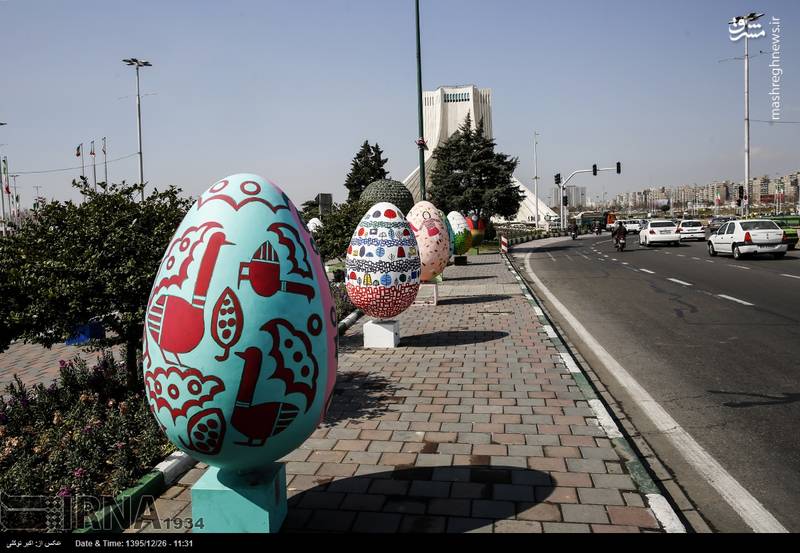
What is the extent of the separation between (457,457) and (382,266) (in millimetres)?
4760

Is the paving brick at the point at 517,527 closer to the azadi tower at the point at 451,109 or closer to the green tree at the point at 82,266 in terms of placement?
the green tree at the point at 82,266

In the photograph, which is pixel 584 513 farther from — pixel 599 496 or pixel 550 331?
pixel 550 331

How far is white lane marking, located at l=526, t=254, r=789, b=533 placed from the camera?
3955 millimetres

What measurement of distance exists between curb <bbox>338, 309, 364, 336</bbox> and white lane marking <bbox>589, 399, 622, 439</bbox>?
5402mm

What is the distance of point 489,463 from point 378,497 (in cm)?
102

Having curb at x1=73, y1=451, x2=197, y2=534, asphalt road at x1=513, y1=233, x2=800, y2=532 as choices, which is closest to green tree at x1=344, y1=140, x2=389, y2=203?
asphalt road at x1=513, y1=233, x2=800, y2=532

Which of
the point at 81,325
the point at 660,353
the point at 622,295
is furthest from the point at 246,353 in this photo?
the point at 622,295

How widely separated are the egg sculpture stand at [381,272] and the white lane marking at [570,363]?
8.44 feet

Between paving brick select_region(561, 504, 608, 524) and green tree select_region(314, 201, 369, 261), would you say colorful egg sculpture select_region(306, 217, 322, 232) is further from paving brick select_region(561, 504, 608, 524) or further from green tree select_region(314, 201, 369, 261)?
paving brick select_region(561, 504, 608, 524)

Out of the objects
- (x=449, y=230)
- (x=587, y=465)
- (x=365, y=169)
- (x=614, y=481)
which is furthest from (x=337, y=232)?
(x=365, y=169)

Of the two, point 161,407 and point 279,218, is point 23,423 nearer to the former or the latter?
point 161,407

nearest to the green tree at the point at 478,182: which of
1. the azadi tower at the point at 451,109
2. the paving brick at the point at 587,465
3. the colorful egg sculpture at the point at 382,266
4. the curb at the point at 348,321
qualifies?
the curb at the point at 348,321

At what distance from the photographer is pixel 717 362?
7992 mm

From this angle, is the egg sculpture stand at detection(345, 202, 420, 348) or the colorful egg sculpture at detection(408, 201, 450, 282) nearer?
the egg sculpture stand at detection(345, 202, 420, 348)
